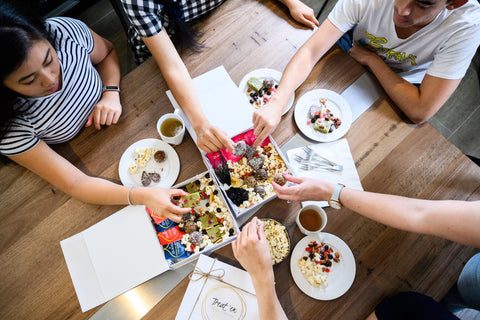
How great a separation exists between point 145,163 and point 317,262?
2.88 feet

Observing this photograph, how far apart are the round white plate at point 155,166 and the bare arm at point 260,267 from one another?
1.42 feet

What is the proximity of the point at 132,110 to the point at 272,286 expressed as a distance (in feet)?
3.42

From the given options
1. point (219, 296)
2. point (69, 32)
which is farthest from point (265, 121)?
point (69, 32)

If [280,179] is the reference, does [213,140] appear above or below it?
above

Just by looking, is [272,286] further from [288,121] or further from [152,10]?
[152,10]

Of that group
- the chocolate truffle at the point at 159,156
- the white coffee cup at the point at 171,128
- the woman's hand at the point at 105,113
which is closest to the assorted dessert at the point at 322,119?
the white coffee cup at the point at 171,128

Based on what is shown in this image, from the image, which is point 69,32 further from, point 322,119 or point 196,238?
point 322,119

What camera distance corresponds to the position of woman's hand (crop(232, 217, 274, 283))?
94cm

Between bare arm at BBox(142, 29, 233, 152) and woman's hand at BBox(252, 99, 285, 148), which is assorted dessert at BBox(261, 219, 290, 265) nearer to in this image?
woman's hand at BBox(252, 99, 285, 148)

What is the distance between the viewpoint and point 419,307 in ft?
3.19

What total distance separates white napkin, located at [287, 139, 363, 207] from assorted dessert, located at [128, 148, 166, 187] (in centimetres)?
62

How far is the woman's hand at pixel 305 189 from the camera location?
1033 millimetres

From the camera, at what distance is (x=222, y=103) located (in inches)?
49.5

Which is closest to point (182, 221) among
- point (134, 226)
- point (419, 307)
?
point (134, 226)
